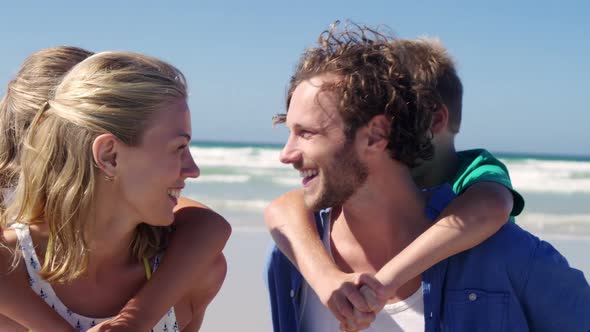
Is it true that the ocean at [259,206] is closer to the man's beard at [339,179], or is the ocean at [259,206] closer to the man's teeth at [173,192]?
the man's teeth at [173,192]

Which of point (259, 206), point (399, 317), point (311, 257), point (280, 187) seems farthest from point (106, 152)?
point (280, 187)

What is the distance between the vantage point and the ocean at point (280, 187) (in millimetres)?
11555

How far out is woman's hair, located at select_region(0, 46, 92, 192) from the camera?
3182 mm

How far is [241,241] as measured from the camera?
8297 mm

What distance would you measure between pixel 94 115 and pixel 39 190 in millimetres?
349

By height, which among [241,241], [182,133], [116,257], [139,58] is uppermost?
[139,58]

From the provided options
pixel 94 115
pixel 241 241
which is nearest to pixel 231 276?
pixel 241 241

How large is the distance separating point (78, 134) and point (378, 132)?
3.32 ft

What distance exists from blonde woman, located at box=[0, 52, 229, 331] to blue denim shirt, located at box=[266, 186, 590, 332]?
89 centimetres

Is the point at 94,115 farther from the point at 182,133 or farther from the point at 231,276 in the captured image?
the point at 231,276

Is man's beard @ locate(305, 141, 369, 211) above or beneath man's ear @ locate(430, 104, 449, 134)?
beneath

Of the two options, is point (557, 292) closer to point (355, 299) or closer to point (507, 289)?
point (507, 289)

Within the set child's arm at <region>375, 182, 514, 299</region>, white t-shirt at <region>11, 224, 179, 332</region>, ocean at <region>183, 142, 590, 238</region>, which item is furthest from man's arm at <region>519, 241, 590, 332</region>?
ocean at <region>183, 142, 590, 238</region>

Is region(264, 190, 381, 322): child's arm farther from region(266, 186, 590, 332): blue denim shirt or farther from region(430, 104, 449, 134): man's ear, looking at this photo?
region(430, 104, 449, 134): man's ear
